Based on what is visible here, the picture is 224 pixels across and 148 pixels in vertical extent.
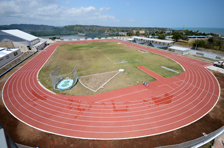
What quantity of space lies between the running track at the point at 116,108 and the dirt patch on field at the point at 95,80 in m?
3.15

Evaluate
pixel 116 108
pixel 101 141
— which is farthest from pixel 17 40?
pixel 101 141

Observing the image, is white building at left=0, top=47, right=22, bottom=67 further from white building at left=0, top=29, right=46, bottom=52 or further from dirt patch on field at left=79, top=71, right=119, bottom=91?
dirt patch on field at left=79, top=71, right=119, bottom=91

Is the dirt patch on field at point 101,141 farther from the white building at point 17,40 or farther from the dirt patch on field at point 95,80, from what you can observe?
the white building at point 17,40

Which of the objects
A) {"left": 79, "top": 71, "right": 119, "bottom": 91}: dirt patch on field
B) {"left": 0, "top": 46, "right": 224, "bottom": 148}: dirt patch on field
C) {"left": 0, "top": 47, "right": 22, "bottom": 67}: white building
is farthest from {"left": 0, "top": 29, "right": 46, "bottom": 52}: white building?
{"left": 0, "top": 46, "right": 224, "bottom": 148}: dirt patch on field

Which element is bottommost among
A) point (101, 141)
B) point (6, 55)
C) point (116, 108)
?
point (101, 141)

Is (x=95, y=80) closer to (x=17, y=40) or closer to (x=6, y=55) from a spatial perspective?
(x=6, y=55)

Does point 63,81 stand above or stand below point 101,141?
above

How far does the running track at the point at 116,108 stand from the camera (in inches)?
460

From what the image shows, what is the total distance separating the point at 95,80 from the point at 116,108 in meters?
8.91

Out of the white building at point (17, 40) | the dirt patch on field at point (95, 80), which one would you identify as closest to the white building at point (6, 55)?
the white building at point (17, 40)

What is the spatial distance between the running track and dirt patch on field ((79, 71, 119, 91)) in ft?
10.3

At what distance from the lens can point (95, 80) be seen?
21.5 meters

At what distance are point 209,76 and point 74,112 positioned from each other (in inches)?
1139

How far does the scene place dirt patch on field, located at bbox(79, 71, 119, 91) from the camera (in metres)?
19.4
